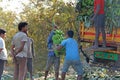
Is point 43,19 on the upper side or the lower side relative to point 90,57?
upper

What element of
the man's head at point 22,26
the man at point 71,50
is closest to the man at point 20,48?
the man's head at point 22,26

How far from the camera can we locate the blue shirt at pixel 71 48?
8.77 meters

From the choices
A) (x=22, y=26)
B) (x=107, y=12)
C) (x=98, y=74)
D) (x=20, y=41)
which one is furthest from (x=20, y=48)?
(x=98, y=74)

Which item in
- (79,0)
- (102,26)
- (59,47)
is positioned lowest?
(59,47)

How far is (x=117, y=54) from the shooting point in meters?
8.14

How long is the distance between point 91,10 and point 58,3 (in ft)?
18.9

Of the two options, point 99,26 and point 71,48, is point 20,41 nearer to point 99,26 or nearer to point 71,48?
point 71,48

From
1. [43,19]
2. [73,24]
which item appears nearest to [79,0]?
[73,24]

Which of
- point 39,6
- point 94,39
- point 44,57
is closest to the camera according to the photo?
point 94,39

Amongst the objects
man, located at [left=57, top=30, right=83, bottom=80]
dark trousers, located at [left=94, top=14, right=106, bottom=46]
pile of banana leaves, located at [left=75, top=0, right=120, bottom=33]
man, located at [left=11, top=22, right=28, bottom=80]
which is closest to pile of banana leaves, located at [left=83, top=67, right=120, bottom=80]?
man, located at [left=57, top=30, right=83, bottom=80]

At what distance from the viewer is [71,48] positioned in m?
8.80

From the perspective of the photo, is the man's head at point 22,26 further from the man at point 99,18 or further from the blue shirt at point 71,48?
the man at point 99,18

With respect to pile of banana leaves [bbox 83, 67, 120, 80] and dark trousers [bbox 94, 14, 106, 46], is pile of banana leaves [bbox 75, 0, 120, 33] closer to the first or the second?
dark trousers [bbox 94, 14, 106, 46]

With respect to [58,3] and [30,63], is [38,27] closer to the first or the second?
[58,3]
